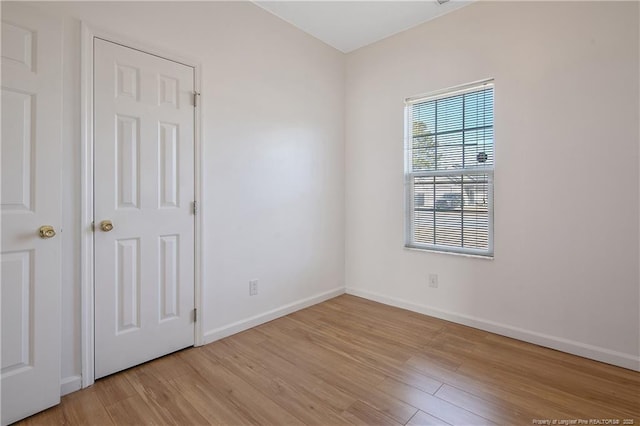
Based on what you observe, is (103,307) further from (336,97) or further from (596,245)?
(596,245)

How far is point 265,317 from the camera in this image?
114 inches

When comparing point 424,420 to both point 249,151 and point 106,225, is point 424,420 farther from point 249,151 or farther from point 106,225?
point 249,151

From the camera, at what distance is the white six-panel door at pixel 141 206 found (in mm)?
1960

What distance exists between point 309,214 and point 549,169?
217 centimetres

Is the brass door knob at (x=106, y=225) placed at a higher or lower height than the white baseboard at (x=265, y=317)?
higher

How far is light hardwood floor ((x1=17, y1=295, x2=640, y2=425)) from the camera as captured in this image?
1.65 m

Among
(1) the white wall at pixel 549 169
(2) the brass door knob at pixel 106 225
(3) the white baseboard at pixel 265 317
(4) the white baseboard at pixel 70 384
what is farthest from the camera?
(3) the white baseboard at pixel 265 317

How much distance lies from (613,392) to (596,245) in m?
0.95

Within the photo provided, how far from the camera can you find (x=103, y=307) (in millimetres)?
1967

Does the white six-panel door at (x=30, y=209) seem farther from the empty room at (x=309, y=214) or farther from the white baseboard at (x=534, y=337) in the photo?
the white baseboard at (x=534, y=337)

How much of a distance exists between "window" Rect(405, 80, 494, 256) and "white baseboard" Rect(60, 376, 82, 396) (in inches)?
112

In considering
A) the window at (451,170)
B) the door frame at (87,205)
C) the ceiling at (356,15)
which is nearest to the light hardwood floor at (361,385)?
the door frame at (87,205)

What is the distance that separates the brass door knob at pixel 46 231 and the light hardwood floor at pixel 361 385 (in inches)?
37.5

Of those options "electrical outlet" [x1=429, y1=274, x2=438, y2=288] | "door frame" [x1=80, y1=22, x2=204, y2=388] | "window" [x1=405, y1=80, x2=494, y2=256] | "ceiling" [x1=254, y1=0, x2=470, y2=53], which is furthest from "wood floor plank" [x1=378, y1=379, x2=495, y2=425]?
"ceiling" [x1=254, y1=0, x2=470, y2=53]
